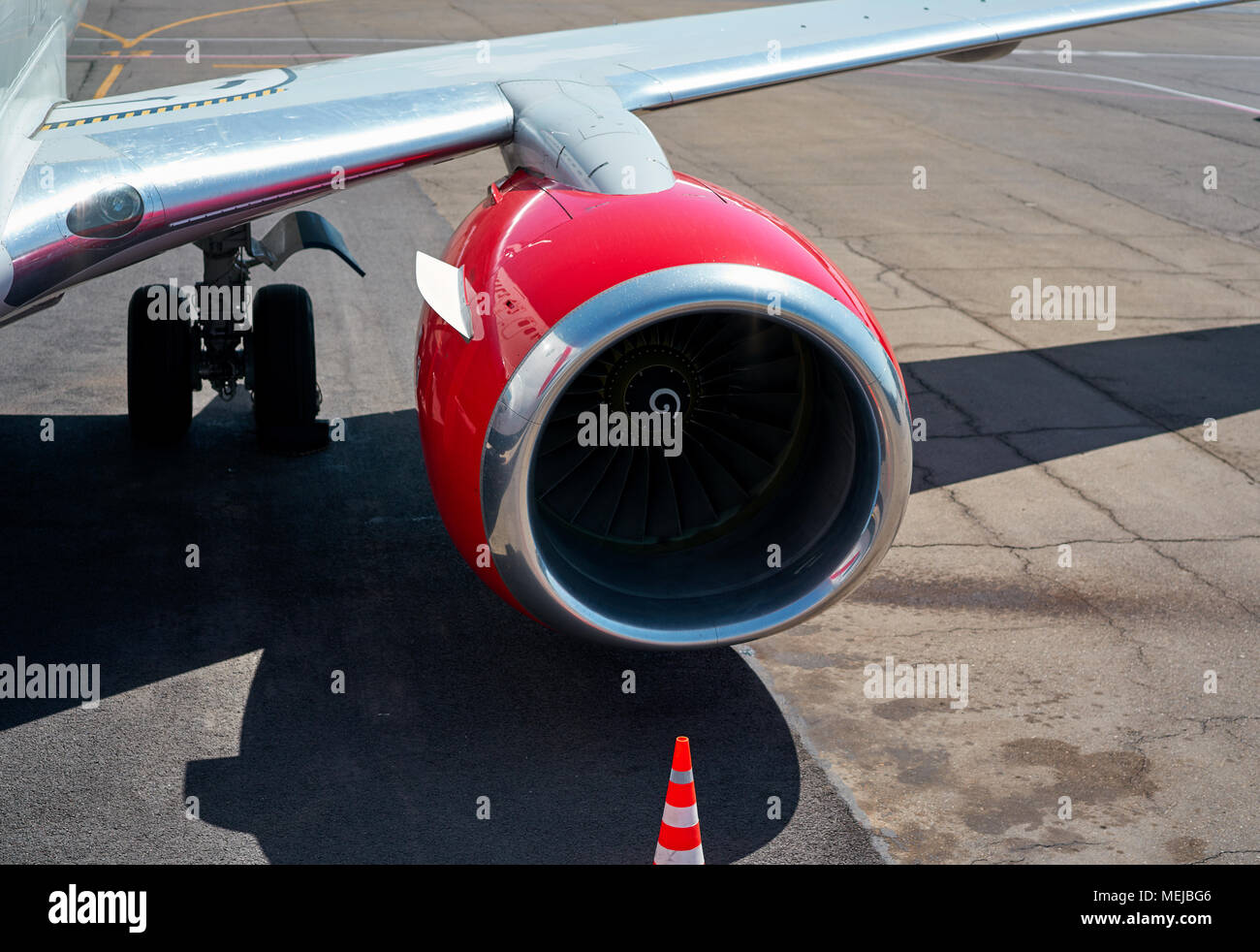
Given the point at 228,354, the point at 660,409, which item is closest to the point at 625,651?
the point at 660,409

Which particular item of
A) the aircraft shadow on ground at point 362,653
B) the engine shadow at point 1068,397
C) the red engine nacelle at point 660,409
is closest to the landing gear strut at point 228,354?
the aircraft shadow on ground at point 362,653

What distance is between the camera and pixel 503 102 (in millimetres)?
6375

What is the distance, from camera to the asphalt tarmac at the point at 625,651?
5.02m

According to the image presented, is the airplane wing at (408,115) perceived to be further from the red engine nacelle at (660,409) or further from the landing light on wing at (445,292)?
the landing light on wing at (445,292)

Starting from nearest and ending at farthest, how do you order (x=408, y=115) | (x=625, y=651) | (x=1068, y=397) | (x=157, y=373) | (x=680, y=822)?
1. (x=680, y=822)
2. (x=625, y=651)
3. (x=408, y=115)
4. (x=157, y=373)
5. (x=1068, y=397)

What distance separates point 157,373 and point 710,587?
4.22 m

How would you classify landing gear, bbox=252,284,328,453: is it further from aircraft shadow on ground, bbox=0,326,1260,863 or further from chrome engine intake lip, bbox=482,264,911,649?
chrome engine intake lip, bbox=482,264,911,649

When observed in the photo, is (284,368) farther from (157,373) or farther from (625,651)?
(625,651)

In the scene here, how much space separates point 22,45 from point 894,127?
1480 centimetres

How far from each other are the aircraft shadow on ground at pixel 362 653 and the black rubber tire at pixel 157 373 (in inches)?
7.1

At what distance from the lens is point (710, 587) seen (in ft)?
17.6

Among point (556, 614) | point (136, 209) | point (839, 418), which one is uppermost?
point (136, 209)
